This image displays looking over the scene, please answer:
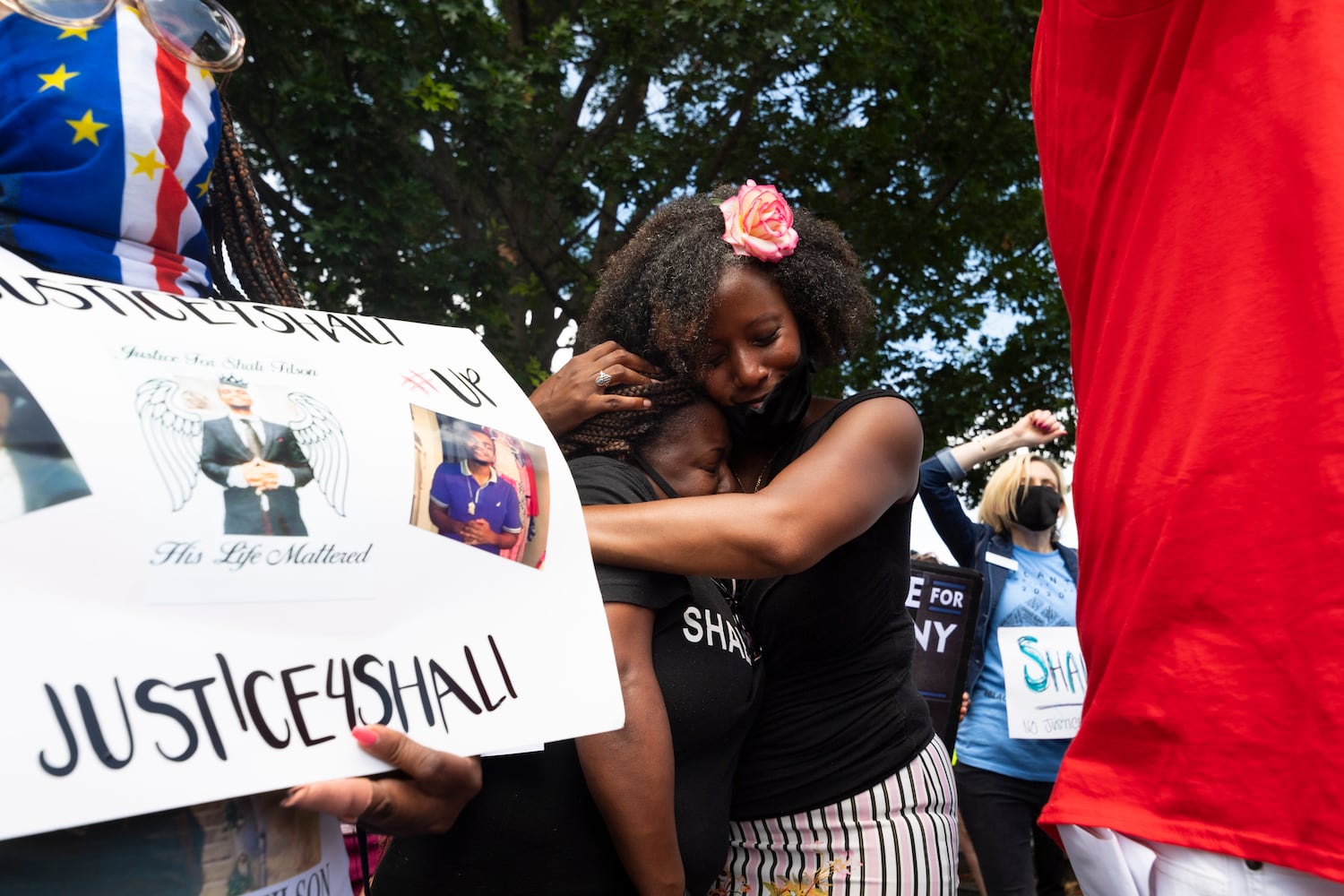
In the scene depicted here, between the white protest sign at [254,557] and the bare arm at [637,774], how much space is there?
1.39 ft

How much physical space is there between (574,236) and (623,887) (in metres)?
7.78

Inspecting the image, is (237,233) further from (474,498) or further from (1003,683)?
(1003,683)

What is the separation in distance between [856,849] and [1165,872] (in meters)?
→ 0.89

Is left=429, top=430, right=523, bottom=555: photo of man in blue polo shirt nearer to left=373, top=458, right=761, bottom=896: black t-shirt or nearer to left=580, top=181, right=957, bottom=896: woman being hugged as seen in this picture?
left=373, top=458, right=761, bottom=896: black t-shirt

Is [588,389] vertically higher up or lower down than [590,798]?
higher up

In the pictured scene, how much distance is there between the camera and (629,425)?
6.76 feet

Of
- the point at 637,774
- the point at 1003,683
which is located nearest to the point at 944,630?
the point at 1003,683

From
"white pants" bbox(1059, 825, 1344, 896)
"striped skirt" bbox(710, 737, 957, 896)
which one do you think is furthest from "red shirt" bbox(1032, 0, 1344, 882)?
"striped skirt" bbox(710, 737, 957, 896)

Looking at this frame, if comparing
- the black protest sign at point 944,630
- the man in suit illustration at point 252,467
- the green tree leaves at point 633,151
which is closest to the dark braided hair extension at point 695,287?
the man in suit illustration at point 252,467

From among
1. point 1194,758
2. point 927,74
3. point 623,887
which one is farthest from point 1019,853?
point 927,74

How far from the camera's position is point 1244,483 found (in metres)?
1.11

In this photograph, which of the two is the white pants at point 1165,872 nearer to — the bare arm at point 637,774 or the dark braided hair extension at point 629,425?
the bare arm at point 637,774

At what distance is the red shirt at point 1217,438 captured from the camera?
1064mm

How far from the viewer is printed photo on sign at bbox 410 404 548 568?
1.14 meters
